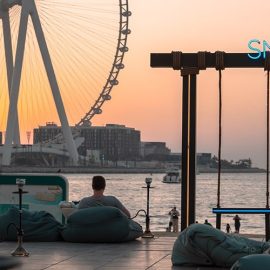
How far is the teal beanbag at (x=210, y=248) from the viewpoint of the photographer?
9539 mm

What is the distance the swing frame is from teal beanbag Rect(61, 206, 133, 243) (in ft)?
5.72

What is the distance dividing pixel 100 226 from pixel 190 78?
3060 millimetres

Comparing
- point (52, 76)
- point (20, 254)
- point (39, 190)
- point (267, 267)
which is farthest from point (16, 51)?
point (267, 267)

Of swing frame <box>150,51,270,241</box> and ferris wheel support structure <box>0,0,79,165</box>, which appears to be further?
ferris wheel support structure <box>0,0,79,165</box>

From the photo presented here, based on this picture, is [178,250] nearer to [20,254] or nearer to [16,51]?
[20,254]

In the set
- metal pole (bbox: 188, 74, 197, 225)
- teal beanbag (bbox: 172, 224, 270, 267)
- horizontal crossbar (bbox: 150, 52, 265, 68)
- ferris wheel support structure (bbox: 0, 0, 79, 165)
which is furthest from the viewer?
ferris wheel support structure (bbox: 0, 0, 79, 165)

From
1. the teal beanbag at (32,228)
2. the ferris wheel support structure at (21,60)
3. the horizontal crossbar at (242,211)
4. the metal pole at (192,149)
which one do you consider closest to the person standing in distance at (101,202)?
the teal beanbag at (32,228)

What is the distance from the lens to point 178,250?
9.84m

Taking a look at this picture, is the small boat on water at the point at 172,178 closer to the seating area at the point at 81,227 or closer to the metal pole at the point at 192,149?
the metal pole at the point at 192,149

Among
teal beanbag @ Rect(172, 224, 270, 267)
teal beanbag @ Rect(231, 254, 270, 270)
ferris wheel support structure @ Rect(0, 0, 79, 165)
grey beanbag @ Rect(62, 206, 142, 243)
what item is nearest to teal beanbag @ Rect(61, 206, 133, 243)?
grey beanbag @ Rect(62, 206, 142, 243)

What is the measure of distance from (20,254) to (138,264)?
60.6 inches

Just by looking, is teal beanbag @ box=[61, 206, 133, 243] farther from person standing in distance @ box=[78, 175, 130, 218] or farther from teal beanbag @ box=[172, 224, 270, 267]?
teal beanbag @ box=[172, 224, 270, 267]

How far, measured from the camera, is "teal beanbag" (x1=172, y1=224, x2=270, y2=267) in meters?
9.54

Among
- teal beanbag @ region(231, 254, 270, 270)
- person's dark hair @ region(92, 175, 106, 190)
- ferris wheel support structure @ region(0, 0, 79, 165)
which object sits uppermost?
ferris wheel support structure @ region(0, 0, 79, 165)
